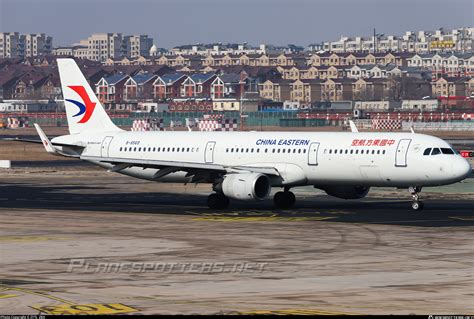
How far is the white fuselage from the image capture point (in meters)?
57.9

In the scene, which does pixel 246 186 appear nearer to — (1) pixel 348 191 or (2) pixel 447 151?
(1) pixel 348 191

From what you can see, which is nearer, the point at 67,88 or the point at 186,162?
the point at 186,162

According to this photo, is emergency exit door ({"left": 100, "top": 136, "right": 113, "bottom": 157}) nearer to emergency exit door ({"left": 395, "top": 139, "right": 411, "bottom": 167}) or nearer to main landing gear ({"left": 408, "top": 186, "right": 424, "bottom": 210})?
emergency exit door ({"left": 395, "top": 139, "right": 411, "bottom": 167})

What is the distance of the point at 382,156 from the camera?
58438 mm

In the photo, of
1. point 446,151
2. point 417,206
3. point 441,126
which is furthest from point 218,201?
point 441,126

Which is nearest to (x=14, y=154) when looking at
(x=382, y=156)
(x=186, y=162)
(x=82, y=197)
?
(x=82, y=197)

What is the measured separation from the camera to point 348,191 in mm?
62625

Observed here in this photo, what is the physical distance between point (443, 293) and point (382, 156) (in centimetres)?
2628

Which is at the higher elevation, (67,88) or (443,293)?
(67,88)

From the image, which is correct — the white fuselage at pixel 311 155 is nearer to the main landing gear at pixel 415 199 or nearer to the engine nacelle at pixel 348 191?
the main landing gear at pixel 415 199

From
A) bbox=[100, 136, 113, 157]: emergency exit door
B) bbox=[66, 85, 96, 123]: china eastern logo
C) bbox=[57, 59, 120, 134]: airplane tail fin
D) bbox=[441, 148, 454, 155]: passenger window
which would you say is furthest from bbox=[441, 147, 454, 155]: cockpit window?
bbox=[66, 85, 96, 123]: china eastern logo

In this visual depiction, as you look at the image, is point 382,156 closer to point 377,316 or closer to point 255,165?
point 255,165

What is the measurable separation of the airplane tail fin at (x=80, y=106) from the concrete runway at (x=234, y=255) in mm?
4298

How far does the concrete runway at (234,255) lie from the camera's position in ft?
102
